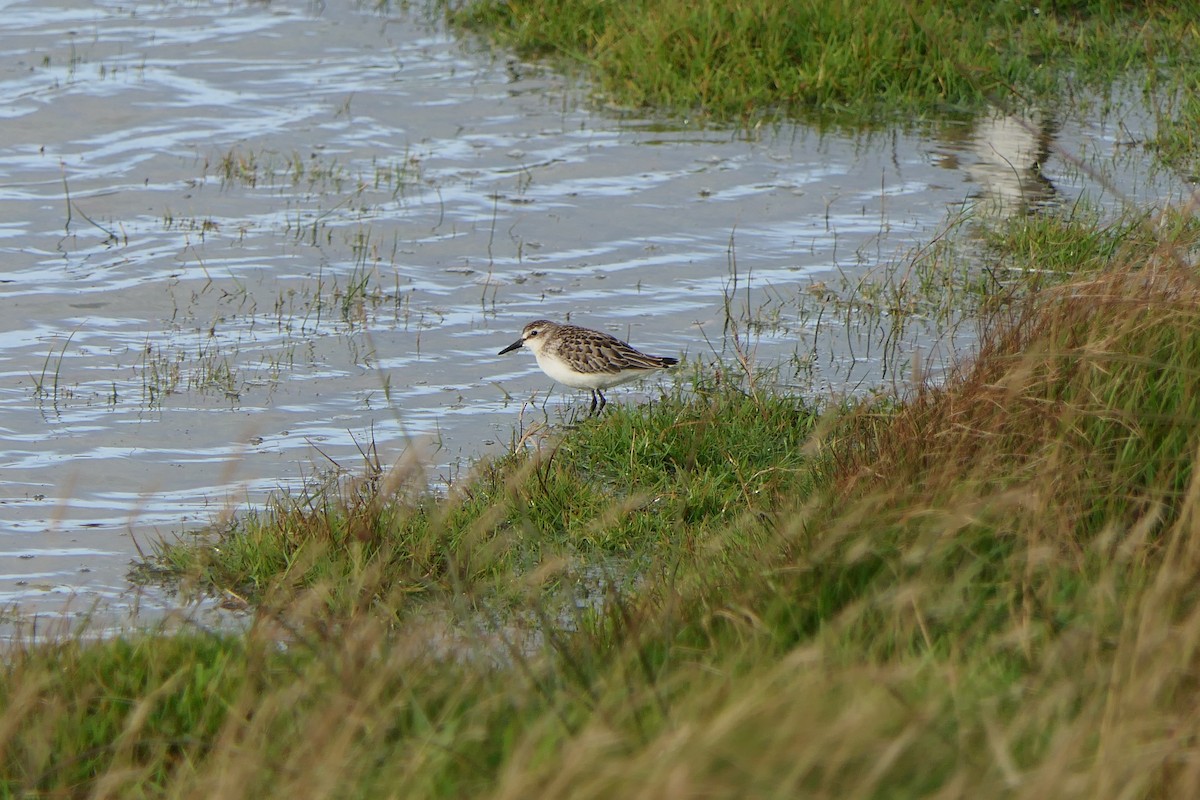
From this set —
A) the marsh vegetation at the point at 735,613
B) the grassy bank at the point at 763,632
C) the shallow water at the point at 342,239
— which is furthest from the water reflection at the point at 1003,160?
the grassy bank at the point at 763,632

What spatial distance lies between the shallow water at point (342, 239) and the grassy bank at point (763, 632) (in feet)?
4.18

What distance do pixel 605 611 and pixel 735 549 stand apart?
868mm

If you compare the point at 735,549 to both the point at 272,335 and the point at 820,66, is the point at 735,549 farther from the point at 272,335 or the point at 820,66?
the point at 820,66

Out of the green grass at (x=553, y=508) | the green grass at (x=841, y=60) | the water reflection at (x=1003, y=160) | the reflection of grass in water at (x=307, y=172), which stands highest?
the green grass at (x=841, y=60)

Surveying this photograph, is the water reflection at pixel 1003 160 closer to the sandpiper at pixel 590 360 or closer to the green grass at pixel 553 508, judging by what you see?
the sandpiper at pixel 590 360

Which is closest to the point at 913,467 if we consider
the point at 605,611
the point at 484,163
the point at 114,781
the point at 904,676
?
the point at 605,611

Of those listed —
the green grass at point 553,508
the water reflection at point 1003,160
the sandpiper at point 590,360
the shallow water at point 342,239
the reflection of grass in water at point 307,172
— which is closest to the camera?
the green grass at point 553,508

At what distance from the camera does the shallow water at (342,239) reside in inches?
326

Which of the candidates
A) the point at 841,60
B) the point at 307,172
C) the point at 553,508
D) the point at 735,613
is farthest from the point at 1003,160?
the point at 735,613

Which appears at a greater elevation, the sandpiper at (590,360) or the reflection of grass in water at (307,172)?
the reflection of grass in water at (307,172)

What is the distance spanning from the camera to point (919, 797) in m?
3.46

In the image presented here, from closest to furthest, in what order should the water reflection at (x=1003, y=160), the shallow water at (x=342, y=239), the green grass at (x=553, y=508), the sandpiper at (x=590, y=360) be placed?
the green grass at (x=553, y=508)
the shallow water at (x=342, y=239)
the sandpiper at (x=590, y=360)
the water reflection at (x=1003, y=160)

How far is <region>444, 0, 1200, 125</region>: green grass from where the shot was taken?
1315 centimetres

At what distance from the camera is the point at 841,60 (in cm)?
1316
